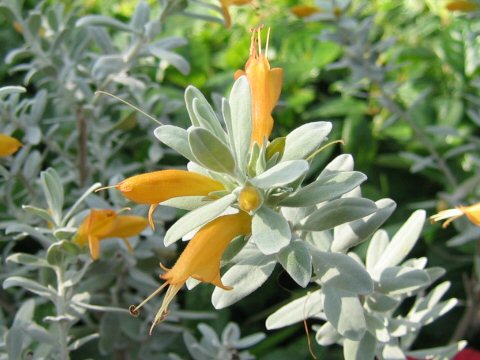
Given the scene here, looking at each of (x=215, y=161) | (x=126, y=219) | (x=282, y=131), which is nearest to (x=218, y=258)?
(x=215, y=161)

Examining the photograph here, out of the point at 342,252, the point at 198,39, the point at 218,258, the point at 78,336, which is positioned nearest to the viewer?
the point at 218,258

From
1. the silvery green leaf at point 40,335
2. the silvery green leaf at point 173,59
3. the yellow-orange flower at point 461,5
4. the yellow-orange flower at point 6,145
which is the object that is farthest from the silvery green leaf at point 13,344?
the yellow-orange flower at point 461,5

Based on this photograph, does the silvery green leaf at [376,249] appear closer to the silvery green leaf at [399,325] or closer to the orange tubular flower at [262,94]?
the silvery green leaf at [399,325]

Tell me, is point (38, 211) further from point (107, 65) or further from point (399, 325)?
point (399, 325)

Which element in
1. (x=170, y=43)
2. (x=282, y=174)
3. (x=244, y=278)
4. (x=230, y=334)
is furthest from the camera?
(x=170, y=43)

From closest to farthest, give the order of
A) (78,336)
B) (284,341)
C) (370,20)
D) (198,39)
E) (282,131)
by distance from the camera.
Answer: (78,336) → (370,20) → (284,341) → (282,131) → (198,39)

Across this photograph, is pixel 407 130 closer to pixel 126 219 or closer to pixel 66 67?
pixel 66 67

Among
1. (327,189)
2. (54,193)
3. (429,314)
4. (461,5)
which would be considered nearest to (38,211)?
(54,193)
